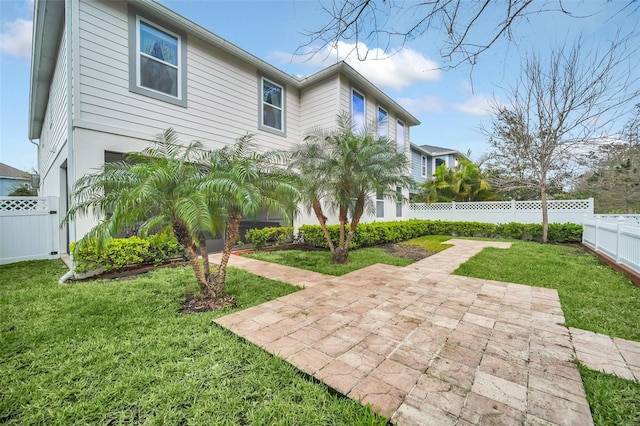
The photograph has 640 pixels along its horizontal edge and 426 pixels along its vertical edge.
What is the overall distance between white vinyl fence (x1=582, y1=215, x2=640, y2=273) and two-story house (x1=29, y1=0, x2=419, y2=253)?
24.3ft

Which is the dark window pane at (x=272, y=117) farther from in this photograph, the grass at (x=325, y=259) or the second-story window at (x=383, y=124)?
the second-story window at (x=383, y=124)

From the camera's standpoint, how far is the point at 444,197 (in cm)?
1473

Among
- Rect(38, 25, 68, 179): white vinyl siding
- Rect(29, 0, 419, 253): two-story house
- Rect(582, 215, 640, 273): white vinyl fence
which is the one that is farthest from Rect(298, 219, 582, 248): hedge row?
Rect(38, 25, 68, 179): white vinyl siding

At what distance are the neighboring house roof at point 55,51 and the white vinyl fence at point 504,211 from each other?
250 inches

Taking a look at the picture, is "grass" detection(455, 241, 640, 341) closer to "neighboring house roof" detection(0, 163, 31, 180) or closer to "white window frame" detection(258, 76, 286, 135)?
"white window frame" detection(258, 76, 286, 135)

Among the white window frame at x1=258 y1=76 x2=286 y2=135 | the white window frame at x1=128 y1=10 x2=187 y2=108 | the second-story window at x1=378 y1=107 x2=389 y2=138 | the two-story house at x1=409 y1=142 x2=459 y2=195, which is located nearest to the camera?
the white window frame at x1=128 y1=10 x2=187 y2=108

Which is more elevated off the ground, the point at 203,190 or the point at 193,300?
the point at 203,190

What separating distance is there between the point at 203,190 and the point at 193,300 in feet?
5.52

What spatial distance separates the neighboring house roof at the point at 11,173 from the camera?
790 inches

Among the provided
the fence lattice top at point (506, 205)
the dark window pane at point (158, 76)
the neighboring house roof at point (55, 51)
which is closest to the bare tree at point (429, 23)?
the dark window pane at point (158, 76)

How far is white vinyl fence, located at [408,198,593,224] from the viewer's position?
10.4 metres

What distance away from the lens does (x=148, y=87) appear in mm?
5969

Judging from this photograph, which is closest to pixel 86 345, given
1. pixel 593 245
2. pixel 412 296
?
pixel 412 296

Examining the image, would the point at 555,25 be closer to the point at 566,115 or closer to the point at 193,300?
the point at 193,300
